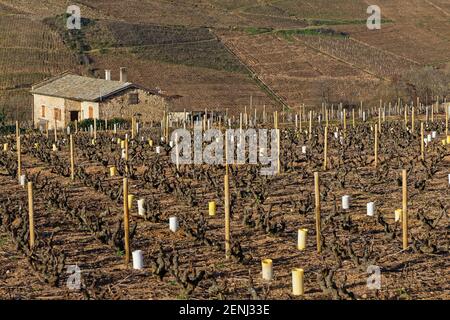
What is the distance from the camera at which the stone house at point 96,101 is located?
155 ft

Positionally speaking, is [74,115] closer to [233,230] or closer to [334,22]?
[233,230]

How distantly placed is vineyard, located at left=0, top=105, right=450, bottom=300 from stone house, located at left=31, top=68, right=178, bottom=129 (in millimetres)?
20610

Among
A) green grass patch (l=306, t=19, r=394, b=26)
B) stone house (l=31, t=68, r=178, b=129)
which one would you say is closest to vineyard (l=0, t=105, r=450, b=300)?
stone house (l=31, t=68, r=178, b=129)

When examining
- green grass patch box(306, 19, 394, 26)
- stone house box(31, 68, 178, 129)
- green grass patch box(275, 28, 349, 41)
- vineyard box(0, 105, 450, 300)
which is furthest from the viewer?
green grass patch box(306, 19, 394, 26)

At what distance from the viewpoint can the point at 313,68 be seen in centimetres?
7069

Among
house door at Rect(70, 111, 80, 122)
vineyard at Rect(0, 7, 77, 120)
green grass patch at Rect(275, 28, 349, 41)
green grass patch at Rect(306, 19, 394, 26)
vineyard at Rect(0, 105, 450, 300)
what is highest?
green grass patch at Rect(306, 19, 394, 26)

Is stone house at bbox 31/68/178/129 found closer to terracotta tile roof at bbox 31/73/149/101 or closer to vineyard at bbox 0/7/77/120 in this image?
terracotta tile roof at bbox 31/73/149/101

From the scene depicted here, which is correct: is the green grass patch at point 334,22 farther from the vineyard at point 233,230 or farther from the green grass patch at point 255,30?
the vineyard at point 233,230

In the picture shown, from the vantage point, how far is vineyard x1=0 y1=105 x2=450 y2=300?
12484 mm

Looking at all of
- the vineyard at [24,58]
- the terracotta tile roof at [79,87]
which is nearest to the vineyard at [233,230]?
the terracotta tile roof at [79,87]

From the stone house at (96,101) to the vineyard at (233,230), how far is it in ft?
67.6

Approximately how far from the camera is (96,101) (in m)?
47.1

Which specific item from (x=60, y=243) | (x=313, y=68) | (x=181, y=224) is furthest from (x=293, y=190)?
(x=313, y=68)

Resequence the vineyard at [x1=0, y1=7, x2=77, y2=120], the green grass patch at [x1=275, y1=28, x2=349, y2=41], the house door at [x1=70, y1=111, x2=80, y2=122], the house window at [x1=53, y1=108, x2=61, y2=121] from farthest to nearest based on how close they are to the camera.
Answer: the green grass patch at [x1=275, y1=28, x2=349, y2=41]
the vineyard at [x1=0, y1=7, x2=77, y2=120]
the house window at [x1=53, y1=108, x2=61, y2=121]
the house door at [x1=70, y1=111, x2=80, y2=122]
